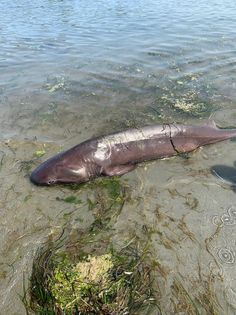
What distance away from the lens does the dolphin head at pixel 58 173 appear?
22.4ft

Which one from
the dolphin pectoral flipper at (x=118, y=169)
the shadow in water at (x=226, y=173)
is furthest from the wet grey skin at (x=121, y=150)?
the shadow in water at (x=226, y=173)

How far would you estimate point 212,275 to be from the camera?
491cm

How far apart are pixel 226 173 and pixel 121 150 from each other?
208 cm

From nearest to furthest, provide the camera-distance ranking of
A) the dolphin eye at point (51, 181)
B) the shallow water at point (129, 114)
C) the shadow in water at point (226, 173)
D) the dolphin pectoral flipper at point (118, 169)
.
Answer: the shallow water at point (129, 114) < the shadow in water at point (226, 173) < the dolphin eye at point (51, 181) < the dolphin pectoral flipper at point (118, 169)

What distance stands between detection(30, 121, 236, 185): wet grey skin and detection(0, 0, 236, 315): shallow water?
0.24 m

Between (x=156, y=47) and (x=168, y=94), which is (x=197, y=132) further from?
(x=156, y=47)

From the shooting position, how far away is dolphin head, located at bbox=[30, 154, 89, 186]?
681cm

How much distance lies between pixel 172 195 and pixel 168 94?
441cm

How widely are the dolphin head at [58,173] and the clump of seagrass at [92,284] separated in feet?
5.96

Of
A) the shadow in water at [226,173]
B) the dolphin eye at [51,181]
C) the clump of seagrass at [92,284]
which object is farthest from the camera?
the dolphin eye at [51,181]

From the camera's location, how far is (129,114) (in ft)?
30.1

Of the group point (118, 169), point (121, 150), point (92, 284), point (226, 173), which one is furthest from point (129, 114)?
point (92, 284)

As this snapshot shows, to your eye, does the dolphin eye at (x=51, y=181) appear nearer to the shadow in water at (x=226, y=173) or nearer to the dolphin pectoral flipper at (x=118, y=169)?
the dolphin pectoral flipper at (x=118, y=169)

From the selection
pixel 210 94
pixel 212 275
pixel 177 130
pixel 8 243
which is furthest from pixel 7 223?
pixel 210 94
